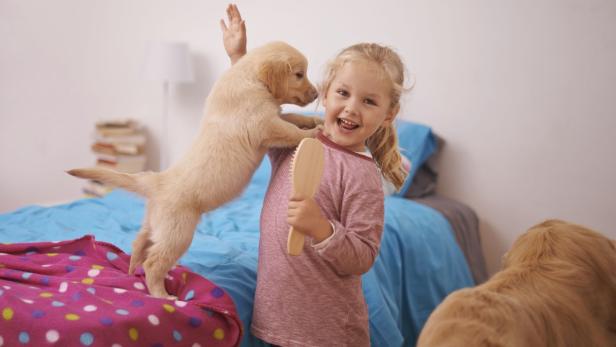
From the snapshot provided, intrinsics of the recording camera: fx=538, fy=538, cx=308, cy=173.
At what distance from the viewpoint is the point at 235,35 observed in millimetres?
1458

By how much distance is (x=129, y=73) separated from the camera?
4.04m

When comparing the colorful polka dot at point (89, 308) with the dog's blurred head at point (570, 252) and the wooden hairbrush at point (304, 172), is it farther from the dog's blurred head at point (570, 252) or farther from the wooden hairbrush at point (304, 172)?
the dog's blurred head at point (570, 252)

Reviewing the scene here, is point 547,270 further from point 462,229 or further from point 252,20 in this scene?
point 252,20

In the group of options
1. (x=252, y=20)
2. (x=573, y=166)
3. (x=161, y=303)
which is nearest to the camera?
(x=161, y=303)

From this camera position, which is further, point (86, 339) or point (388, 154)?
point (388, 154)

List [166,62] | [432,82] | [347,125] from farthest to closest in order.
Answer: [166,62] < [432,82] < [347,125]

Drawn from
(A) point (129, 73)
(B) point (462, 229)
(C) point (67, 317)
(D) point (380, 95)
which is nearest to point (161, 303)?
(C) point (67, 317)

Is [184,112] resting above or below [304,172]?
below

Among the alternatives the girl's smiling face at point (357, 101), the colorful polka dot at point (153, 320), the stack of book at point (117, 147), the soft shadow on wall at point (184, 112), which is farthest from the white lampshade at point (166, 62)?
the colorful polka dot at point (153, 320)

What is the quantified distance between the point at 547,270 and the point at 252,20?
2858 millimetres

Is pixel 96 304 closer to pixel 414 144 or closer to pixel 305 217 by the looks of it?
pixel 305 217

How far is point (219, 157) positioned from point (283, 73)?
27 centimetres

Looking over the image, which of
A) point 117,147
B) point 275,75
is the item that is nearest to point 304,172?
point 275,75

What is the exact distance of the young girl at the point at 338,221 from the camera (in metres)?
1.18
